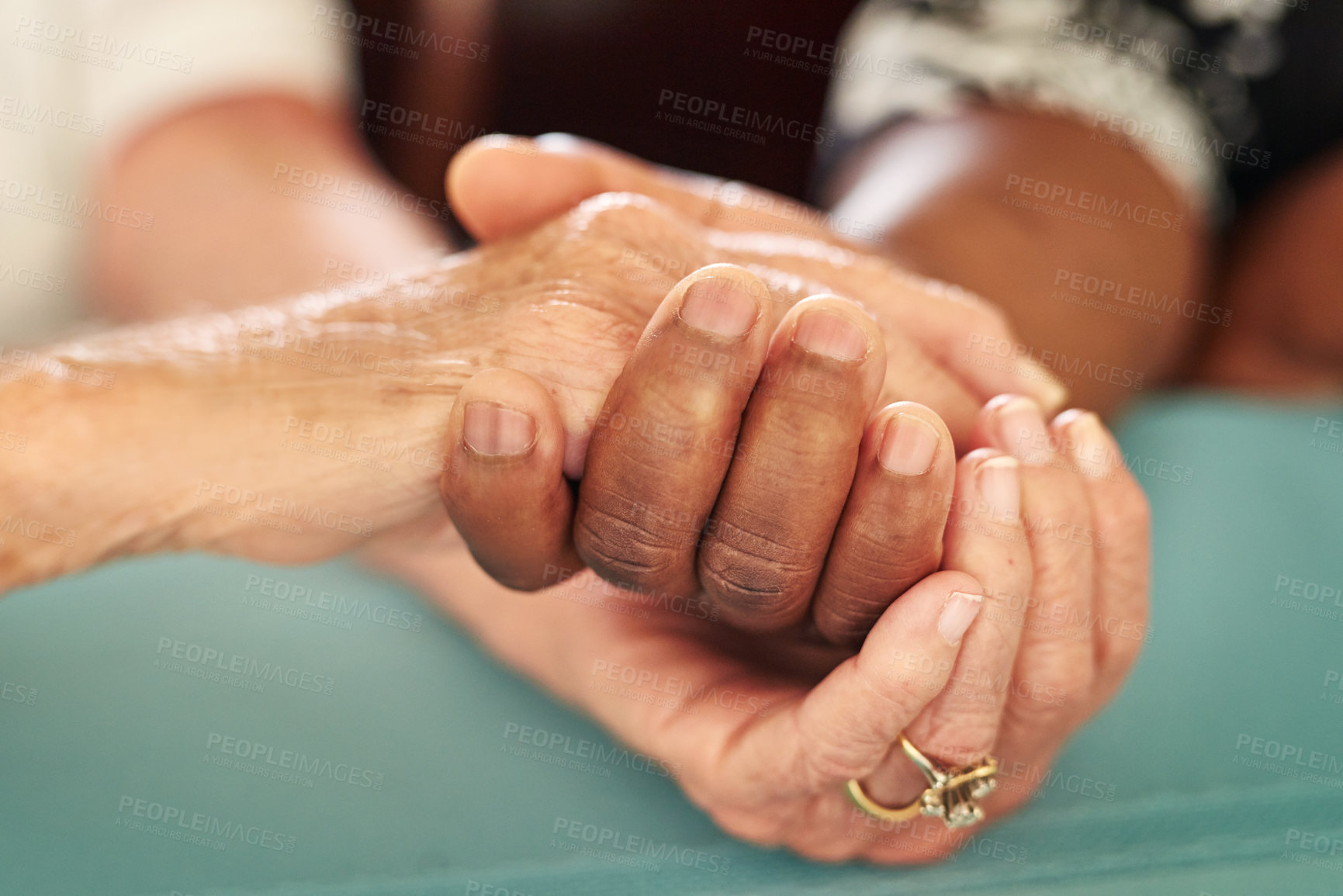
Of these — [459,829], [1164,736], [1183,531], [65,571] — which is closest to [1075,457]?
[1164,736]

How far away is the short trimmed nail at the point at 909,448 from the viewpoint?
0.48m

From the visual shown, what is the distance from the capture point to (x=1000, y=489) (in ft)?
1.71

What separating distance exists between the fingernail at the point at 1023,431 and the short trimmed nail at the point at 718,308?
0.64 feet

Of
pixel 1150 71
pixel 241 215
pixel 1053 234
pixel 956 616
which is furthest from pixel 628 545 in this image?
pixel 1150 71

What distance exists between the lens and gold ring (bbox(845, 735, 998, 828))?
51 centimetres

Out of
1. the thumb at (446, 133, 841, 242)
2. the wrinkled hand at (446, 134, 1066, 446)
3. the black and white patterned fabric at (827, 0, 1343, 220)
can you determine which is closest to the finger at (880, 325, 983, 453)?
the wrinkled hand at (446, 134, 1066, 446)

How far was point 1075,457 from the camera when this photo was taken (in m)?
0.57

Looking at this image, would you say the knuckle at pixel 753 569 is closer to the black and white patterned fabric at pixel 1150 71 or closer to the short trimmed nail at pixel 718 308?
the short trimmed nail at pixel 718 308

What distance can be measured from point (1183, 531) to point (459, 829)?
24.0 inches

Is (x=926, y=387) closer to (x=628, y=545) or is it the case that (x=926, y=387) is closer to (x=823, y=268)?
(x=823, y=268)

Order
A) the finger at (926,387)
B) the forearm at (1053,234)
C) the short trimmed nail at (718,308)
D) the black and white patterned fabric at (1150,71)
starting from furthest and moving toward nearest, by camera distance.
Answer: the black and white patterned fabric at (1150,71) < the forearm at (1053,234) < the finger at (926,387) < the short trimmed nail at (718,308)

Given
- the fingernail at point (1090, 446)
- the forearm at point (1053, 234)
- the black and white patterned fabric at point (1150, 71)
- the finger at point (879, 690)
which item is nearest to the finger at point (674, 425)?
the finger at point (879, 690)

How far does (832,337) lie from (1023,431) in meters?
0.17

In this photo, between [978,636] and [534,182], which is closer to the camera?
[978,636]
